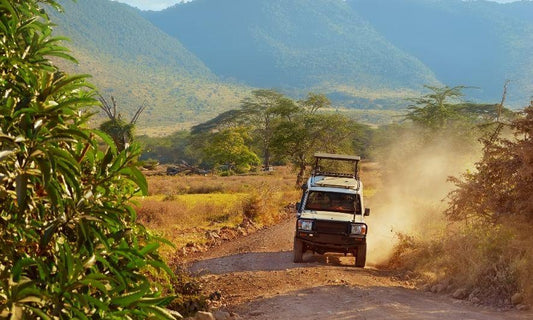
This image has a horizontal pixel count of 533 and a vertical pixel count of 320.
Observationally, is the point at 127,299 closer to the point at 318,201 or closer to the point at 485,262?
the point at 485,262

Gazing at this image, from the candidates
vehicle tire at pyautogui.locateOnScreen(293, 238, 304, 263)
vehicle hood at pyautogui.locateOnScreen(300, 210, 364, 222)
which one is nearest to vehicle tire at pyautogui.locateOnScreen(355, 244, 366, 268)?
vehicle hood at pyautogui.locateOnScreen(300, 210, 364, 222)

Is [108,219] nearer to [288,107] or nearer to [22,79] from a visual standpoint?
[22,79]

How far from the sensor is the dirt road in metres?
9.45

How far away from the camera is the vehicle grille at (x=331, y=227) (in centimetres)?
1411

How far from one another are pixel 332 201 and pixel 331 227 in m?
1.28

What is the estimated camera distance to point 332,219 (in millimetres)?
14250

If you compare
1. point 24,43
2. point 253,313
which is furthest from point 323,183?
point 24,43

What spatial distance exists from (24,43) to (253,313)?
7313 millimetres

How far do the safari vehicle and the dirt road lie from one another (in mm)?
478

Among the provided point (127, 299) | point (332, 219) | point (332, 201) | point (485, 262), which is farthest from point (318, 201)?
point (127, 299)

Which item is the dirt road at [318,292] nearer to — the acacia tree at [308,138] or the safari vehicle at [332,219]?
the safari vehicle at [332,219]

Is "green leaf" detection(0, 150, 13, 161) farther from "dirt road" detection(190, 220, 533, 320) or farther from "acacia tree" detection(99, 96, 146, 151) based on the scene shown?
"dirt road" detection(190, 220, 533, 320)

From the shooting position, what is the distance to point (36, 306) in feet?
8.71

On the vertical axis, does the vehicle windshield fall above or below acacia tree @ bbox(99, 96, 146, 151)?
below
